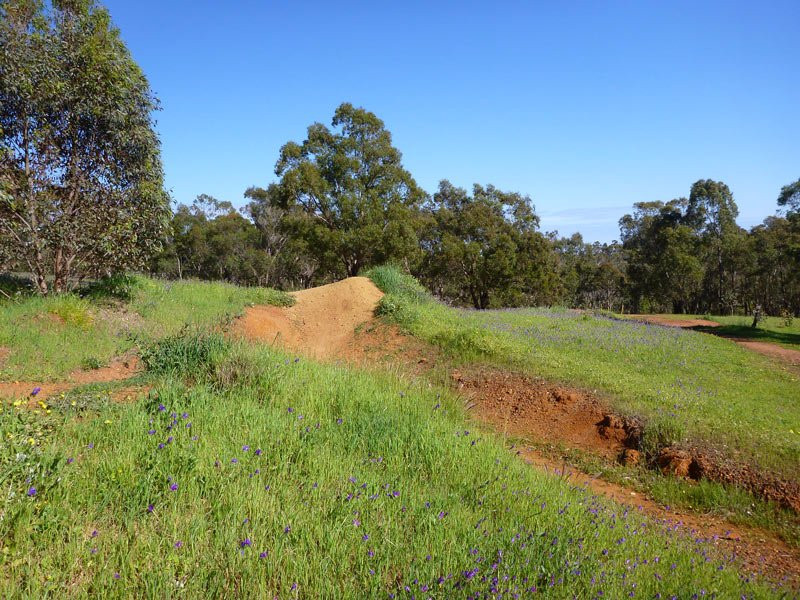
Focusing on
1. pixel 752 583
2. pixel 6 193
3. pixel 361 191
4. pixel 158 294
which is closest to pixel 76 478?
pixel 752 583

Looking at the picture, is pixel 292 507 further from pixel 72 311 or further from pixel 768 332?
pixel 768 332

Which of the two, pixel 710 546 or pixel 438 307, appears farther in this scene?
pixel 438 307

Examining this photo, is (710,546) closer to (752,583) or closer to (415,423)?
(752,583)

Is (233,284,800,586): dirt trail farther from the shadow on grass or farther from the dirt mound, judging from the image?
the shadow on grass

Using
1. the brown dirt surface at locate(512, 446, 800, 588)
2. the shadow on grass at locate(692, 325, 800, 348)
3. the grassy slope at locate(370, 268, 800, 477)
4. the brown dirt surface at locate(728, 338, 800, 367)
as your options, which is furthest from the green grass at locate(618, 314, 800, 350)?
the brown dirt surface at locate(512, 446, 800, 588)

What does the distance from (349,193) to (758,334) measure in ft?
67.1

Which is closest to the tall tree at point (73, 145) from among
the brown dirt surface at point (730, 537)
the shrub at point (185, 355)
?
the shrub at point (185, 355)

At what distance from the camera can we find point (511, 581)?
2.68 meters

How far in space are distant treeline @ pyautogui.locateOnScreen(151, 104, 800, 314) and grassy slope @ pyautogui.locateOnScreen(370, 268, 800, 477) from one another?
27.6 feet

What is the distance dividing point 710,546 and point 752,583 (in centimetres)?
66

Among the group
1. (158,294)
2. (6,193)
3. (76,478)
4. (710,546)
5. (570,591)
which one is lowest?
(710,546)

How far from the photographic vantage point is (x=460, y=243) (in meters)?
32.0

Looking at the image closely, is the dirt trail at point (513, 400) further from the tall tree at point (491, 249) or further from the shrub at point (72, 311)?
the tall tree at point (491, 249)

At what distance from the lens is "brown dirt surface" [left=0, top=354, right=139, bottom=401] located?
21.4 feet
